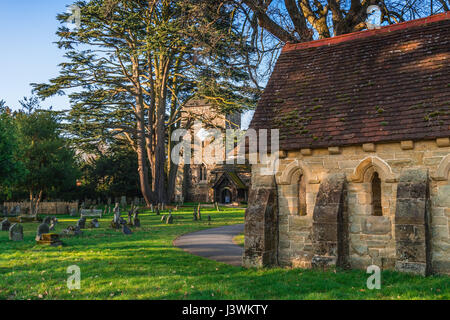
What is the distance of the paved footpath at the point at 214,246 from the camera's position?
418 inches

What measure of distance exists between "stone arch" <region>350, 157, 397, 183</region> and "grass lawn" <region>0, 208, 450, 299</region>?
6.54 ft

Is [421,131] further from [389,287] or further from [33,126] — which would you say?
[33,126]

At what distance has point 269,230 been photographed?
9.04 m

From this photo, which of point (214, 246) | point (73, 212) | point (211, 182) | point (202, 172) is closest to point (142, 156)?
point (73, 212)

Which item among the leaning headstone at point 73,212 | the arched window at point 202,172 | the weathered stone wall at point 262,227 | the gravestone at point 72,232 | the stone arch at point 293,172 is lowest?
the leaning headstone at point 73,212

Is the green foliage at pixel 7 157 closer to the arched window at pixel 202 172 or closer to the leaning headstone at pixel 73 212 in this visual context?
the leaning headstone at pixel 73 212

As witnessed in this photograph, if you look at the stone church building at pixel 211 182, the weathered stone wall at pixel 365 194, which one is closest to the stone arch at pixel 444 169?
the weathered stone wall at pixel 365 194

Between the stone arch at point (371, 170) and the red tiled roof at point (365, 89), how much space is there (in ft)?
1.61

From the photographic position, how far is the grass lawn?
6.42 meters

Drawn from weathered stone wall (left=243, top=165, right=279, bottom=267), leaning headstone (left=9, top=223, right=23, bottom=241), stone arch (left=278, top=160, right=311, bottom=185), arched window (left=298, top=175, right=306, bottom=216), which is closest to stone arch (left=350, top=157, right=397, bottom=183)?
stone arch (left=278, top=160, right=311, bottom=185)

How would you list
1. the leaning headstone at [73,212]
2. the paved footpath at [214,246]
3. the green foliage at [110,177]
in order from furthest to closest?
the green foliage at [110,177] → the leaning headstone at [73,212] → the paved footpath at [214,246]

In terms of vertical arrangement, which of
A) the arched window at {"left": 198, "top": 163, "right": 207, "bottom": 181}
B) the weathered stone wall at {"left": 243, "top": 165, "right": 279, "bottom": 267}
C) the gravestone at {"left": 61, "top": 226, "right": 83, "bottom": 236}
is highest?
the arched window at {"left": 198, "top": 163, "right": 207, "bottom": 181}

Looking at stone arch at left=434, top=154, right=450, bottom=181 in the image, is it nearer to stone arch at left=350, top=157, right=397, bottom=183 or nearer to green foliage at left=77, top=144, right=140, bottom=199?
stone arch at left=350, top=157, right=397, bottom=183

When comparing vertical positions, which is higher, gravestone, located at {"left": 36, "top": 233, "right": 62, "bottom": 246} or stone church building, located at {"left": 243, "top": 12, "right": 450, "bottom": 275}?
stone church building, located at {"left": 243, "top": 12, "right": 450, "bottom": 275}
